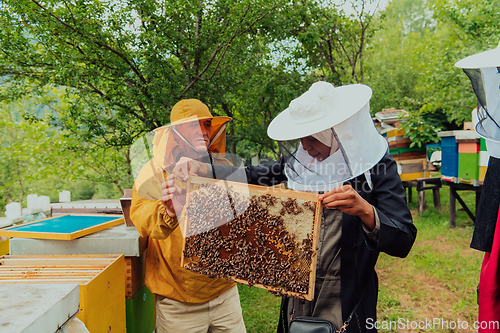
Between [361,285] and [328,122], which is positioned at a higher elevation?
[328,122]

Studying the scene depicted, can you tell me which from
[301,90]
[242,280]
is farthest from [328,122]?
[301,90]

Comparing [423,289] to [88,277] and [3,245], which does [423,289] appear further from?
[3,245]

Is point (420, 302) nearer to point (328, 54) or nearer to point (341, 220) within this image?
point (341, 220)

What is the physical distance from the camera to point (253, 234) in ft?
6.05

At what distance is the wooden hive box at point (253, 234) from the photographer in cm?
167

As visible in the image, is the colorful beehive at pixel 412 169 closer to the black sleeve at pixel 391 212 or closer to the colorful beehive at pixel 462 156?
the colorful beehive at pixel 462 156

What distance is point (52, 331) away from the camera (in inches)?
40.8

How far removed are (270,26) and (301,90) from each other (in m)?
1.45

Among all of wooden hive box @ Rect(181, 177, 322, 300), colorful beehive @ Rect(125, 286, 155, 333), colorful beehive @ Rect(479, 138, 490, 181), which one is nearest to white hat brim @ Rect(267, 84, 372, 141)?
wooden hive box @ Rect(181, 177, 322, 300)

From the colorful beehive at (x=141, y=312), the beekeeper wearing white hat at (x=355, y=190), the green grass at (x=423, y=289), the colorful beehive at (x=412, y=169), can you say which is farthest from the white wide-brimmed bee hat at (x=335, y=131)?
→ the colorful beehive at (x=412, y=169)

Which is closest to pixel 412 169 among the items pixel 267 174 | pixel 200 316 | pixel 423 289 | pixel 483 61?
pixel 423 289

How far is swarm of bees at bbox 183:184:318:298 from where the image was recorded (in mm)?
1689

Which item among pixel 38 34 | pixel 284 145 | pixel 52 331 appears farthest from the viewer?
pixel 38 34

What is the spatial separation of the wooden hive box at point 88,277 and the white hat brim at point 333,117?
1.36 metres
